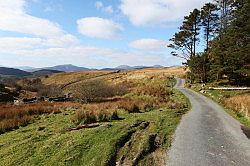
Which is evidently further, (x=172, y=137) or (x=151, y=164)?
(x=172, y=137)

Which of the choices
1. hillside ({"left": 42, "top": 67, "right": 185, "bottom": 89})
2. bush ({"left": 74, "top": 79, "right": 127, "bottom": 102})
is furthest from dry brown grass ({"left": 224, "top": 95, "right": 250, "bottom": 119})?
hillside ({"left": 42, "top": 67, "right": 185, "bottom": 89})

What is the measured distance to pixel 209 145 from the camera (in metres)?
12.0

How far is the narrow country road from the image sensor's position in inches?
392

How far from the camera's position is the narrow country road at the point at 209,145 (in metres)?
9.95

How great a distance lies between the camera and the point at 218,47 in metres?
43.4

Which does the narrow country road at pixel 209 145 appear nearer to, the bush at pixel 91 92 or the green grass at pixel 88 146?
the green grass at pixel 88 146

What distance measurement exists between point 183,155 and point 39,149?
5.07 m

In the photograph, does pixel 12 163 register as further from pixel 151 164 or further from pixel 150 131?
pixel 150 131

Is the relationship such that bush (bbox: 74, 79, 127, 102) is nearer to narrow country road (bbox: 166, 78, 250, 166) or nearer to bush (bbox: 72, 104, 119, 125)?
bush (bbox: 72, 104, 119, 125)

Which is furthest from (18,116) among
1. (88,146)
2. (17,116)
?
(88,146)

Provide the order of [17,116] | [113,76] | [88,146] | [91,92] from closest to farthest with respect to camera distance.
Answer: [88,146]
[17,116]
[91,92]
[113,76]

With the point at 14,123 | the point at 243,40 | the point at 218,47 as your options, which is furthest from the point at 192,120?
the point at 218,47

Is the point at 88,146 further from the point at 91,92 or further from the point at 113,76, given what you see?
the point at 113,76

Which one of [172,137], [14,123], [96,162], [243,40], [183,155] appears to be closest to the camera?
[96,162]
